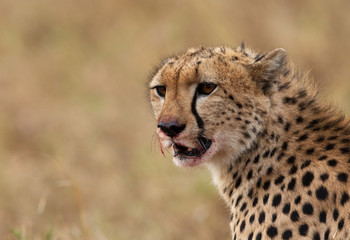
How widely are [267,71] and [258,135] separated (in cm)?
32

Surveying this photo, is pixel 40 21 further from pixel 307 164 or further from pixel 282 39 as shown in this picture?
pixel 307 164

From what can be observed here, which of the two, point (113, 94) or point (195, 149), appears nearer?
point (195, 149)

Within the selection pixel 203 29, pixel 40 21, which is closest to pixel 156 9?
pixel 203 29

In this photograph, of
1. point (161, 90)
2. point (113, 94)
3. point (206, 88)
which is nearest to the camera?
point (206, 88)

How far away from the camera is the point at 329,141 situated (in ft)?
11.5

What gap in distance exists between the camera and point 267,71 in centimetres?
362

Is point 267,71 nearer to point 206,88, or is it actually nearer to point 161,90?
point 206,88

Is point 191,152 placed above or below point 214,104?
below

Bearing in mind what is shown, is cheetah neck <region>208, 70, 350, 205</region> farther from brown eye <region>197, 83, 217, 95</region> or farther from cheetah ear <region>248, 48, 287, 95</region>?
brown eye <region>197, 83, 217, 95</region>

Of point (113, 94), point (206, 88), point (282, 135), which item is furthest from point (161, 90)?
point (113, 94)

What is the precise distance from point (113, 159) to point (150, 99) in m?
4.37

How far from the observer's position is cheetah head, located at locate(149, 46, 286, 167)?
11.5ft

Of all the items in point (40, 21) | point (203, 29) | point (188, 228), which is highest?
point (203, 29)

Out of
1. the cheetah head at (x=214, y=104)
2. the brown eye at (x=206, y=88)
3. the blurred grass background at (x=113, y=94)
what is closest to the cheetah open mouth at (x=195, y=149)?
the cheetah head at (x=214, y=104)
